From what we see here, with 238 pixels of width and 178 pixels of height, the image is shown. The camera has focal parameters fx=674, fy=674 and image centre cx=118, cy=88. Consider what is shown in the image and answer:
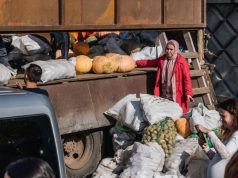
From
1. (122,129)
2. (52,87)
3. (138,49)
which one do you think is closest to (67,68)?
(52,87)

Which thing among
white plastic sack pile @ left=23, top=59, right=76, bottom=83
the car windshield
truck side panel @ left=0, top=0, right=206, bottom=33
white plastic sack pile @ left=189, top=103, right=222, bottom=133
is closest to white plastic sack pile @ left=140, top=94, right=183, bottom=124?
white plastic sack pile @ left=189, top=103, right=222, bottom=133

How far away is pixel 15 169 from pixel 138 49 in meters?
8.40

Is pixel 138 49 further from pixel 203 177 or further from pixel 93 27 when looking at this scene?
pixel 203 177

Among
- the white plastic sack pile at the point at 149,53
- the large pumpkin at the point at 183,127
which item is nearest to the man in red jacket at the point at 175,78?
the large pumpkin at the point at 183,127

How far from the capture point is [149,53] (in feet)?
35.7

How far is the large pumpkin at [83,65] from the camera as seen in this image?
9578 mm

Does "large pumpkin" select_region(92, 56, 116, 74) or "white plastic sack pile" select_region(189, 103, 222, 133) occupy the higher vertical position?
"large pumpkin" select_region(92, 56, 116, 74)

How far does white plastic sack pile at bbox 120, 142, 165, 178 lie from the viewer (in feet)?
26.4

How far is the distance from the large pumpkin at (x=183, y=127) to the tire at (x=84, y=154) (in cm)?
109

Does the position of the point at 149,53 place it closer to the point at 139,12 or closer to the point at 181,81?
the point at 139,12

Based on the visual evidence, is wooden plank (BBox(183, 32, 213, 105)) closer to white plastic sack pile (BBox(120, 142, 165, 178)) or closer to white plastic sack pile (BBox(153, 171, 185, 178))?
white plastic sack pile (BBox(120, 142, 165, 178))

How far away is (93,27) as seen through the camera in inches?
368

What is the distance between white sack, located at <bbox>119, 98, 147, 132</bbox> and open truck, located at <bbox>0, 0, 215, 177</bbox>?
237mm

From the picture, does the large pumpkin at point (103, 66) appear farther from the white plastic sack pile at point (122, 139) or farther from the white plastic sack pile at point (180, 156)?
the white plastic sack pile at point (180, 156)
